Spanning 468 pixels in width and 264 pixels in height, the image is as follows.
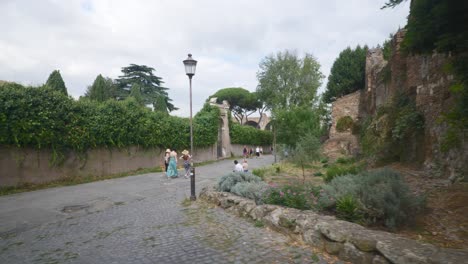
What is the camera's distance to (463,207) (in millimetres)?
5715

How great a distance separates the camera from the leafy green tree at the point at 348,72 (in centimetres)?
2941

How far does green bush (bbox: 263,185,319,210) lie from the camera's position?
6918 mm

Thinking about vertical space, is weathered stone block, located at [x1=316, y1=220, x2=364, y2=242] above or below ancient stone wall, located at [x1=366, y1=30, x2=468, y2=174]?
below

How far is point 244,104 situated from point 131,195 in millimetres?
50467

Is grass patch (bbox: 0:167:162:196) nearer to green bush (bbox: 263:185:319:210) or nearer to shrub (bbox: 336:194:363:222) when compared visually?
green bush (bbox: 263:185:319:210)

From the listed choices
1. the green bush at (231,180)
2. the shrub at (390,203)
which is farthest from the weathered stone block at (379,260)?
the green bush at (231,180)

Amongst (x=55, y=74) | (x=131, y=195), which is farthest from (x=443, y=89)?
(x=55, y=74)

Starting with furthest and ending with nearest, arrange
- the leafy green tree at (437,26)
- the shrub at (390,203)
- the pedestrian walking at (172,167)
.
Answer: the pedestrian walking at (172,167)
the shrub at (390,203)
the leafy green tree at (437,26)

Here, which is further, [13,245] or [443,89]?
[443,89]

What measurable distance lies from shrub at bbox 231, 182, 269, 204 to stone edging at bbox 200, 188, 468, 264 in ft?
2.12

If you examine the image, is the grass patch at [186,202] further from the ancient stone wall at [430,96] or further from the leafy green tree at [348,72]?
the leafy green tree at [348,72]

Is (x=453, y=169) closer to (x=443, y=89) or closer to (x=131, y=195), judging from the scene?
(x=443, y=89)

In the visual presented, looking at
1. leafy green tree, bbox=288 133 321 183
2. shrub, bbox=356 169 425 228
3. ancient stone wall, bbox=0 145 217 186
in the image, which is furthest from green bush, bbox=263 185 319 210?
ancient stone wall, bbox=0 145 217 186

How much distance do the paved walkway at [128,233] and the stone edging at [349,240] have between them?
0.25 meters
